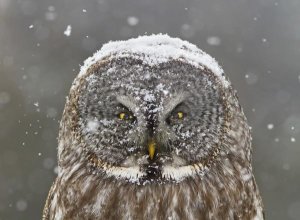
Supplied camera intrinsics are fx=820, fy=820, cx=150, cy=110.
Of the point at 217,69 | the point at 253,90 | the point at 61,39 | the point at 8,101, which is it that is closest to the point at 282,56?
the point at 253,90

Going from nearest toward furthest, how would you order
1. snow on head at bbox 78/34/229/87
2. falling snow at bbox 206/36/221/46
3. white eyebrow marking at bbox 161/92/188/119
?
white eyebrow marking at bbox 161/92/188/119 → snow on head at bbox 78/34/229/87 → falling snow at bbox 206/36/221/46

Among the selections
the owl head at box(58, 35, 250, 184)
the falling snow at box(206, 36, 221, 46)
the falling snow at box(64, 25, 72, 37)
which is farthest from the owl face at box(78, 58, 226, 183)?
the falling snow at box(206, 36, 221, 46)

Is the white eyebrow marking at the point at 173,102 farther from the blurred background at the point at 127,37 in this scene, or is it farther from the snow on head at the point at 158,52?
the blurred background at the point at 127,37

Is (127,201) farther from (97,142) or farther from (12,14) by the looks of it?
(12,14)

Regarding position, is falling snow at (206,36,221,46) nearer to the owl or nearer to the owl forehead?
the owl

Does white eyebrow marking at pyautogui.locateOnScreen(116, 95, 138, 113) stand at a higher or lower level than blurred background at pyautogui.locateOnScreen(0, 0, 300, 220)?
lower
